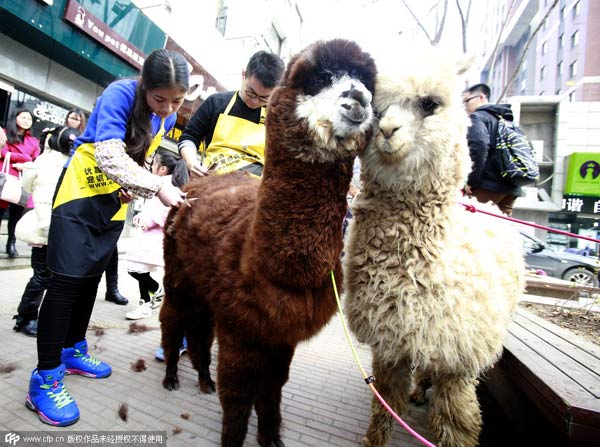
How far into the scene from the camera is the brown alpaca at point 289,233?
1399 mm

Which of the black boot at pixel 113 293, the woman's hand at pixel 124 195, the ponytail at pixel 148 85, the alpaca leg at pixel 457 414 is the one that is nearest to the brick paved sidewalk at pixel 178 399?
the alpaca leg at pixel 457 414

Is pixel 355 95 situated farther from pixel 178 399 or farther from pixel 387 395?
pixel 178 399

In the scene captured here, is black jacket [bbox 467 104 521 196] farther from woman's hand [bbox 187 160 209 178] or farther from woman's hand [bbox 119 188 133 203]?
woman's hand [bbox 119 188 133 203]

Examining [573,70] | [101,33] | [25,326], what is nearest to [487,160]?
[25,326]

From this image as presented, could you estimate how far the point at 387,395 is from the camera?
1.95 meters

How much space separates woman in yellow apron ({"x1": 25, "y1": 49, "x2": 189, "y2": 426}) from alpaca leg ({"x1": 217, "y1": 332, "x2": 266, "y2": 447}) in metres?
0.88

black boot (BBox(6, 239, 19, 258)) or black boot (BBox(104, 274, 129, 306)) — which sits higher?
black boot (BBox(6, 239, 19, 258))

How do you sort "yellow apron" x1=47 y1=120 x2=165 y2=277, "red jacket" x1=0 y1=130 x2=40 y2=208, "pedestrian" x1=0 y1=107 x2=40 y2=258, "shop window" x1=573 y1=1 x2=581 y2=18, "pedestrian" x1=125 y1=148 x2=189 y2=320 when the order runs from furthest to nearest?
"shop window" x1=573 y1=1 x2=581 y2=18 → "red jacket" x1=0 y1=130 x2=40 y2=208 → "pedestrian" x1=0 y1=107 x2=40 y2=258 → "pedestrian" x1=125 y1=148 x2=189 y2=320 → "yellow apron" x1=47 y1=120 x2=165 y2=277

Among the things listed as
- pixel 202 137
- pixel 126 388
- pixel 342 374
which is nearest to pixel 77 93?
pixel 202 137

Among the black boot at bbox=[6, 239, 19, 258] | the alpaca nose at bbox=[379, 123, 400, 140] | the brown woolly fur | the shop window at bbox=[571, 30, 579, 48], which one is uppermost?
the shop window at bbox=[571, 30, 579, 48]

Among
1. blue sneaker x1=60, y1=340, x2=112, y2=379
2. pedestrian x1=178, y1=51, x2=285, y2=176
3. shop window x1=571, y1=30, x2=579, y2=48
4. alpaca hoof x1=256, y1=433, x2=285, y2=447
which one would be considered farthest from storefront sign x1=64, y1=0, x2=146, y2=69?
shop window x1=571, y1=30, x2=579, y2=48

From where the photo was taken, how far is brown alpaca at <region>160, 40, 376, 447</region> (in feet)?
4.59

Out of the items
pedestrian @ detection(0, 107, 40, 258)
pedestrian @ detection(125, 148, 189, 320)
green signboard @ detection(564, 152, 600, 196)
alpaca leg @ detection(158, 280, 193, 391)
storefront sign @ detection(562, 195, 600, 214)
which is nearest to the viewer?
alpaca leg @ detection(158, 280, 193, 391)

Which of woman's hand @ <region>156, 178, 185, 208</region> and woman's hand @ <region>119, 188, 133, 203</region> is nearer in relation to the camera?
woman's hand @ <region>156, 178, 185, 208</region>
